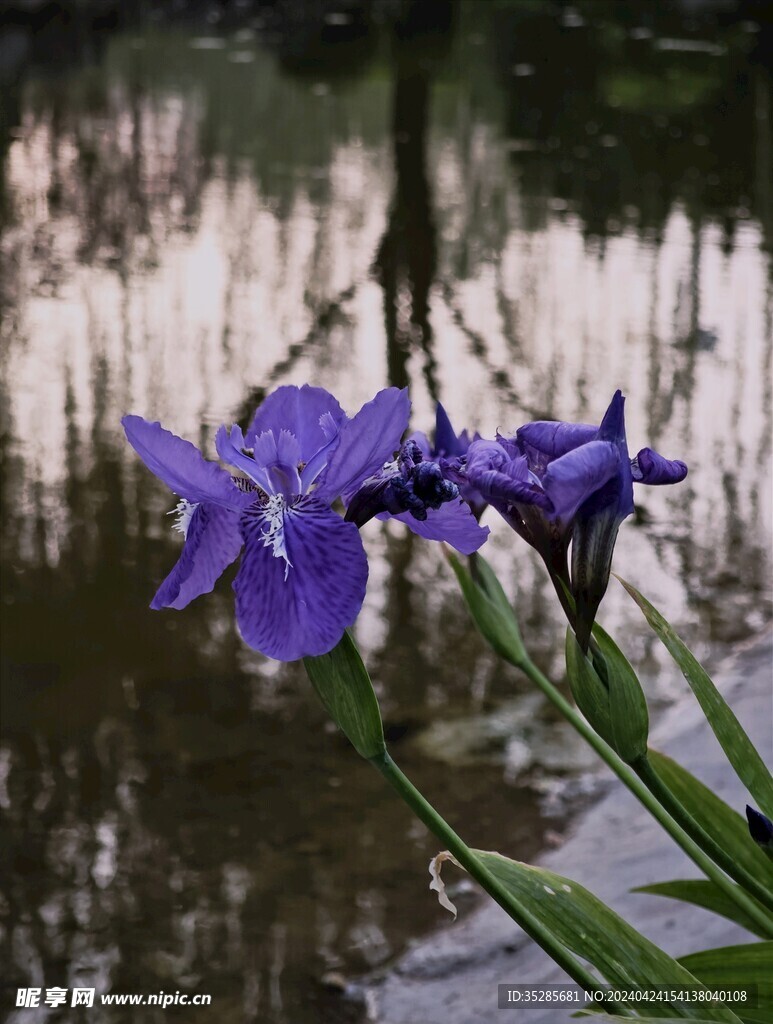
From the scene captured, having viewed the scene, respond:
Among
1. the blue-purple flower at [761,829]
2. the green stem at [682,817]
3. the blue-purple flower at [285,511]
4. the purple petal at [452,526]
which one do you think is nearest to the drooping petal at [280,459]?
the blue-purple flower at [285,511]

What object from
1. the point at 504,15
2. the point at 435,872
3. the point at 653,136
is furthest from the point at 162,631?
the point at 504,15

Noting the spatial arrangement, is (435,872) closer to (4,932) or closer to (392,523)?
(4,932)

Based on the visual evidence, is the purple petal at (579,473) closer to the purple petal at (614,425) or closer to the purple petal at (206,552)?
the purple petal at (614,425)

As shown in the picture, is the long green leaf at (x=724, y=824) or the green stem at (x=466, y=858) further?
the long green leaf at (x=724, y=824)

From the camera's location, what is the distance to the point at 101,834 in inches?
85.2

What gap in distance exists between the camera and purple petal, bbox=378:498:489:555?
1.04 meters

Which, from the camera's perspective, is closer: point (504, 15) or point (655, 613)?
point (655, 613)

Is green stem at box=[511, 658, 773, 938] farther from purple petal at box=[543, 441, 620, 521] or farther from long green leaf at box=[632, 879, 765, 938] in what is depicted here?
purple petal at box=[543, 441, 620, 521]

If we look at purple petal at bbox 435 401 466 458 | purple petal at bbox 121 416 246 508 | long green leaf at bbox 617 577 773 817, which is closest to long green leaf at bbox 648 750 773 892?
long green leaf at bbox 617 577 773 817

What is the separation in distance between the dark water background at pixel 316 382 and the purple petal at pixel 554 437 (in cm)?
116

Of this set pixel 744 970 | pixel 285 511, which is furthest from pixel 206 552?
pixel 744 970

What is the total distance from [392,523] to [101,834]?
1.34 m

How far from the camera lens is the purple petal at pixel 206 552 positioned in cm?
96

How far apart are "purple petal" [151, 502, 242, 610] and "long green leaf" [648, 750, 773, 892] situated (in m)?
0.65
